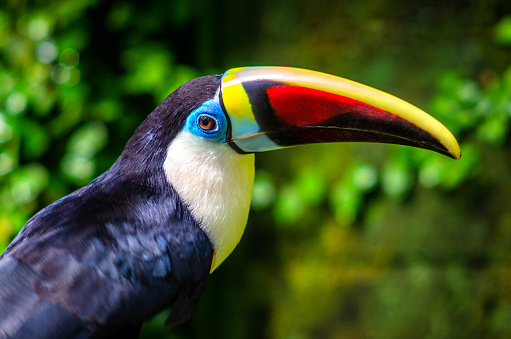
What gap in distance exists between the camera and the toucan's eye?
50.8 inches

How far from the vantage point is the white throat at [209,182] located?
1288 millimetres

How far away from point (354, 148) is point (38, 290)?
167 cm

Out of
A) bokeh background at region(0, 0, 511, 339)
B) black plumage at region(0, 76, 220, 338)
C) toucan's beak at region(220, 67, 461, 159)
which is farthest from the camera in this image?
bokeh background at region(0, 0, 511, 339)

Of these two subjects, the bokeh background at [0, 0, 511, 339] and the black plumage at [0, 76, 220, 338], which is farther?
the bokeh background at [0, 0, 511, 339]

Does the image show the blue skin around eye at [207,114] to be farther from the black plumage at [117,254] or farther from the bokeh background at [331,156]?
the bokeh background at [331,156]

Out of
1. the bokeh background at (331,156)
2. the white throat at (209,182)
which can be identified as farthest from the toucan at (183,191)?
the bokeh background at (331,156)

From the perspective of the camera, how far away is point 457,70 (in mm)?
2322

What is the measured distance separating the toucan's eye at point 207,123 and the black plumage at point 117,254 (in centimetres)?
3

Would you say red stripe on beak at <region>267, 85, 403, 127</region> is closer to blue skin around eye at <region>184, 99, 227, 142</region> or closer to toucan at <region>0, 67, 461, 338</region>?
toucan at <region>0, 67, 461, 338</region>

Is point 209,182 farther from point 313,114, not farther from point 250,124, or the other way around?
point 313,114

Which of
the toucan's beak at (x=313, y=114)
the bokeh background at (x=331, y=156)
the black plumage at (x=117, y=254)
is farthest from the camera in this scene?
the bokeh background at (x=331, y=156)

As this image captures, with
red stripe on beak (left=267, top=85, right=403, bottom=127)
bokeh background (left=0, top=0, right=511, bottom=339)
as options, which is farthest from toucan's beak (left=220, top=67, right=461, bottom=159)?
bokeh background (left=0, top=0, right=511, bottom=339)

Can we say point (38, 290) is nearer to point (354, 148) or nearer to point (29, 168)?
point (29, 168)

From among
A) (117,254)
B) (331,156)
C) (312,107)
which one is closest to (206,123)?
(312,107)
